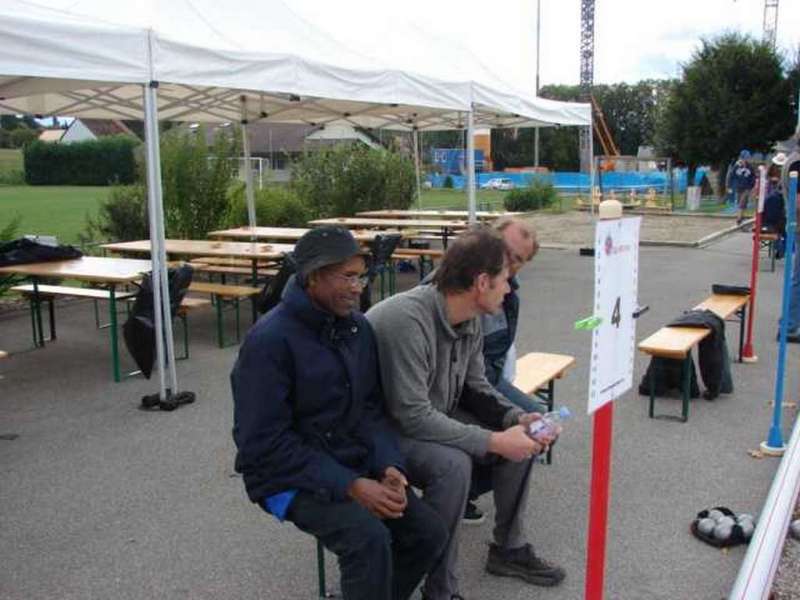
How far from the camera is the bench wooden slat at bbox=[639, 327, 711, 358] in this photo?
16.9ft

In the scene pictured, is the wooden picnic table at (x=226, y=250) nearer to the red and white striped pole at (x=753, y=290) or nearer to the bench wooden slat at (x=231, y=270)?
the bench wooden slat at (x=231, y=270)

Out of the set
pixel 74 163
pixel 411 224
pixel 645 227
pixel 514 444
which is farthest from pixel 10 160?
pixel 514 444

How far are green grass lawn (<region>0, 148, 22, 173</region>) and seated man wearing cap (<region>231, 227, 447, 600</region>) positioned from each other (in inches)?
2098

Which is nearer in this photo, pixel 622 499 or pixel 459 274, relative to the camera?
pixel 459 274

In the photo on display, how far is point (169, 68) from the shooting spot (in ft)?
17.3

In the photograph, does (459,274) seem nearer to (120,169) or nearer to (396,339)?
(396,339)

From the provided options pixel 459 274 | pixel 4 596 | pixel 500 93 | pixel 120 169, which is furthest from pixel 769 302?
pixel 120 169

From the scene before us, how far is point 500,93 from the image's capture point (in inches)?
387

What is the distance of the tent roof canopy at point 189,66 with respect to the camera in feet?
15.5

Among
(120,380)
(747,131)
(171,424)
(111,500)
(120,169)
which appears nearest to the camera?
(111,500)

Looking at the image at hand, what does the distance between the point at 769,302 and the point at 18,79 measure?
8.16m

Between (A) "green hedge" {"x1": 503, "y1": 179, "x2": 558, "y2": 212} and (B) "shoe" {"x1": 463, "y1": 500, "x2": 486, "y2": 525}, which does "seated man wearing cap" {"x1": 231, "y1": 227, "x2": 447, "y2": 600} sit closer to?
(B) "shoe" {"x1": 463, "y1": 500, "x2": 486, "y2": 525}

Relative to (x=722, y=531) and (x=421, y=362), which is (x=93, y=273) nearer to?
(x=421, y=362)

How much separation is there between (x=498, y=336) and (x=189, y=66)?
3.00m
